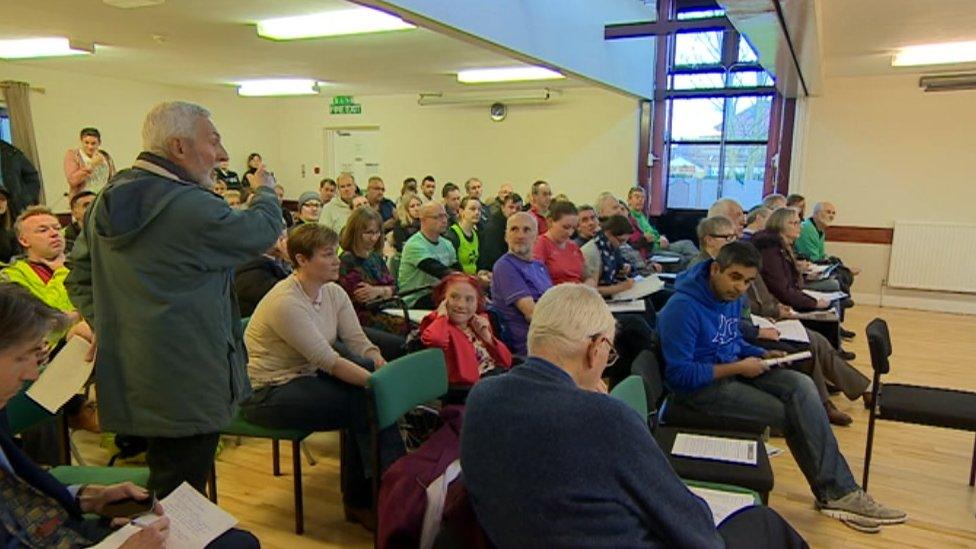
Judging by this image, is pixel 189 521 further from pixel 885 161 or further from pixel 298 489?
pixel 885 161

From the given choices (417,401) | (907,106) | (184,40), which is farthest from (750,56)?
(417,401)

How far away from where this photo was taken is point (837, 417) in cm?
365

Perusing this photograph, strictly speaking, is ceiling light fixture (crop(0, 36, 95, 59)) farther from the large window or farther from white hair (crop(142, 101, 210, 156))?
the large window

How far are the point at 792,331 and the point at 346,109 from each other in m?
7.93

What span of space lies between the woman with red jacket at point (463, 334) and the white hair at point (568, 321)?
1.22 m

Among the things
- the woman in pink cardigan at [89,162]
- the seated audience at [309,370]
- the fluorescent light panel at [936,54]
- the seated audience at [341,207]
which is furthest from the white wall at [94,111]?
the fluorescent light panel at [936,54]

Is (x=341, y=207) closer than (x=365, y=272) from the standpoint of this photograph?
No

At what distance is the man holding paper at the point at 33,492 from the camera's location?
122cm

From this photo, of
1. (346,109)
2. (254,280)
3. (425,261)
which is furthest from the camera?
(346,109)

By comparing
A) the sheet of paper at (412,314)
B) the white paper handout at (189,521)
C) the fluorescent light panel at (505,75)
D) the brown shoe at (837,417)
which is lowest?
the brown shoe at (837,417)

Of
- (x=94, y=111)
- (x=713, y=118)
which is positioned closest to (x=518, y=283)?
(x=713, y=118)

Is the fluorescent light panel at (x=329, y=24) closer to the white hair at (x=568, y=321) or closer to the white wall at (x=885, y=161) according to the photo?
the white hair at (x=568, y=321)

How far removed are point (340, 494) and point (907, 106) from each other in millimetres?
6909

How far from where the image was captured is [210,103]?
30.3 ft
